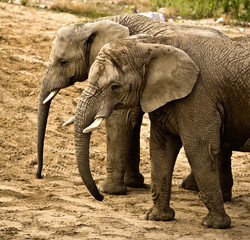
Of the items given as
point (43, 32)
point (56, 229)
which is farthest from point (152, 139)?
point (43, 32)

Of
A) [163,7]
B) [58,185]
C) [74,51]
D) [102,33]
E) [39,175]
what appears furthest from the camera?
[163,7]

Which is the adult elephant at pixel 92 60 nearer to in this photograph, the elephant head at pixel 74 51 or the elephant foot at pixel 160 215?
the elephant head at pixel 74 51

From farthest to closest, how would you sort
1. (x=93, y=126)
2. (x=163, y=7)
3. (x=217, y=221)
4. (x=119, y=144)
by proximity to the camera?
1. (x=163, y=7)
2. (x=119, y=144)
3. (x=217, y=221)
4. (x=93, y=126)

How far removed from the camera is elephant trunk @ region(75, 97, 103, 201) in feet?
18.8

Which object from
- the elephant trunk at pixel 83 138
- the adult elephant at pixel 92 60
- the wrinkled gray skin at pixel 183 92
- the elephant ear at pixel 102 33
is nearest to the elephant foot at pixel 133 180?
Result: the adult elephant at pixel 92 60

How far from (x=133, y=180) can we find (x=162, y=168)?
1.56 meters

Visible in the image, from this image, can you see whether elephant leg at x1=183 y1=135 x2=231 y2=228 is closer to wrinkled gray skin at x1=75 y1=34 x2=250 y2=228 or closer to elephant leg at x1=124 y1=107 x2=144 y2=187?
wrinkled gray skin at x1=75 y1=34 x2=250 y2=228

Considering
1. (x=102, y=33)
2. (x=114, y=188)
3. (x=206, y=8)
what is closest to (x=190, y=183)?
(x=114, y=188)

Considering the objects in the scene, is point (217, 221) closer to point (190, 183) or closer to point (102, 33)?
point (190, 183)

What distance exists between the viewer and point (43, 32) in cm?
1267

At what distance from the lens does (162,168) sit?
629 centimetres

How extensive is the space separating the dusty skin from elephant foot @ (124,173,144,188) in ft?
0.37

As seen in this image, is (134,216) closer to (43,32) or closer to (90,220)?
(90,220)

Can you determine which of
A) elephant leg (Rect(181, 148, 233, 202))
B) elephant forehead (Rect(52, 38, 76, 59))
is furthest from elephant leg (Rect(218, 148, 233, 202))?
elephant forehead (Rect(52, 38, 76, 59))
